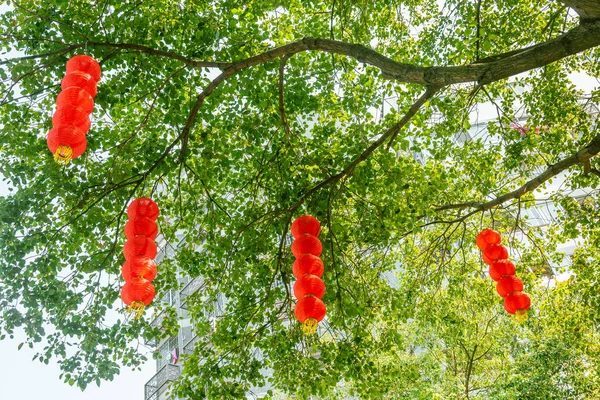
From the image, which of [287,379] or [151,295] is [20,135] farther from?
[287,379]

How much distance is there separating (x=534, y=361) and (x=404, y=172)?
3627 mm

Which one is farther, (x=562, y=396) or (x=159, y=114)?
(x=562, y=396)

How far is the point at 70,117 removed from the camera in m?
3.58

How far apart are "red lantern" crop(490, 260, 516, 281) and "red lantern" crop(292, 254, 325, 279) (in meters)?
2.12

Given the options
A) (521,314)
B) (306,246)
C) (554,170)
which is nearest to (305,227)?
(306,246)

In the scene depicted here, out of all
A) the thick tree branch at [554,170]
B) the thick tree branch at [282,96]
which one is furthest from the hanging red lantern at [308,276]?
the thick tree branch at [554,170]

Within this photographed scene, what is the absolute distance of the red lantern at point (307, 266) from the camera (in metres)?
4.06

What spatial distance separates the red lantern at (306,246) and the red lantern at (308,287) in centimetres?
24

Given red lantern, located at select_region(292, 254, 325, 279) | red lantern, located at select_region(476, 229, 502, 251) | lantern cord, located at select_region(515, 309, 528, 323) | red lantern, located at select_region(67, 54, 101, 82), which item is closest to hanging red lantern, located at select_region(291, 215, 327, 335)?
red lantern, located at select_region(292, 254, 325, 279)

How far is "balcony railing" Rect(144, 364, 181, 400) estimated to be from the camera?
46.2ft

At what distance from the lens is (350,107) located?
5.84 meters

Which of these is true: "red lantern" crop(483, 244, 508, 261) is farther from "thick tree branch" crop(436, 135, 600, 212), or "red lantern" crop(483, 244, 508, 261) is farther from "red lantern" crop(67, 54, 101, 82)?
"red lantern" crop(67, 54, 101, 82)

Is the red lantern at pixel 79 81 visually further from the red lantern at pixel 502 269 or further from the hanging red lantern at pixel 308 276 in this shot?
the red lantern at pixel 502 269

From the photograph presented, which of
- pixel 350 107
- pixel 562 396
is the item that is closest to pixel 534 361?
pixel 562 396
